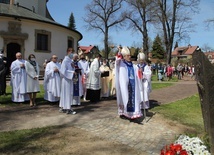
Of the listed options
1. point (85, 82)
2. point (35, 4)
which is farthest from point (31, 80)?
point (35, 4)

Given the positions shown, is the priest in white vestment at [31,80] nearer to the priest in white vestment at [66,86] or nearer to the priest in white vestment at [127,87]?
the priest in white vestment at [66,86]

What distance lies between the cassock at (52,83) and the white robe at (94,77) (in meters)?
1.45

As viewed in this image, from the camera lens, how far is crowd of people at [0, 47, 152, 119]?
25.8 feet

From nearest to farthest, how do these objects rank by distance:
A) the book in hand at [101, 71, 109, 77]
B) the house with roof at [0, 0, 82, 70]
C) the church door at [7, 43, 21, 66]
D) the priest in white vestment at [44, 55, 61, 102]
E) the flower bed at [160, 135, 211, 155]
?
the flower bed at [160, 135, 211, 155], the priest in white vestment at [44, 55, 61, 102], the book in hand at [101, 71, 109, 77], the house with roof at [0, 0, 82, 70], the church door at [7, 43, 21, 66]

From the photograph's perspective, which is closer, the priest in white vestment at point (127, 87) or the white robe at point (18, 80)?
the priest in white vestment at point (127, 87)

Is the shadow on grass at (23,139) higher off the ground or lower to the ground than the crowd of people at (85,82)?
lower

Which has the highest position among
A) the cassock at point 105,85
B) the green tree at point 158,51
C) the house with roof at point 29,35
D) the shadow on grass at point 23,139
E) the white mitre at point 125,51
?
the green tree at point 158,51

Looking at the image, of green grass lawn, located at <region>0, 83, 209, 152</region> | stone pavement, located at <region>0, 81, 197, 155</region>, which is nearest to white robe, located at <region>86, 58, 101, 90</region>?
green grass lawn, located at <region>0, 83, 209, 152</region>

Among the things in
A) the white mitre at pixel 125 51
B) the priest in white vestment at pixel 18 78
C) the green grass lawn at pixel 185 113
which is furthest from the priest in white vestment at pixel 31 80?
the green grass lawn at pixel 185 113

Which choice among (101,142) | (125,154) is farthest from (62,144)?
(125,154)

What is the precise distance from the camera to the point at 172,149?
3553 mm

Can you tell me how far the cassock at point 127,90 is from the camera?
7750 millimetres

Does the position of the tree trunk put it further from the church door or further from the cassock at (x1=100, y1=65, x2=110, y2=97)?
the church door

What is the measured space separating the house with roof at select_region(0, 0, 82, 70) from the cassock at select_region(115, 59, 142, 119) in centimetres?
1835
